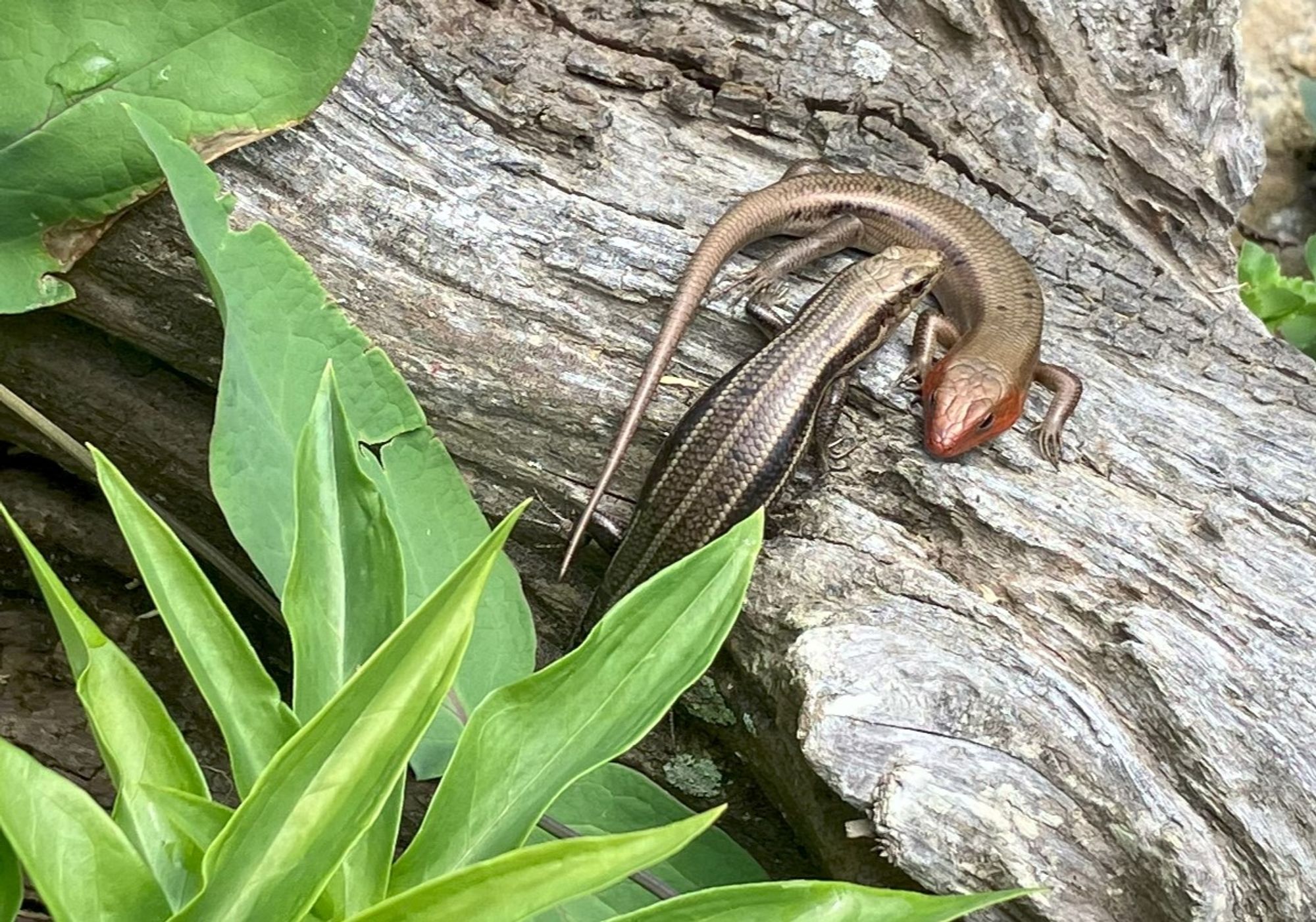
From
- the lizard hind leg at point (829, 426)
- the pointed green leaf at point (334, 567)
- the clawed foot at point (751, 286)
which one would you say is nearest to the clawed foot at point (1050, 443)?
the lizard hind leg at point (829, 426)

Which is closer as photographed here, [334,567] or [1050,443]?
[334,567]

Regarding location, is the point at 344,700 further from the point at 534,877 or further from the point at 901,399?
the point at 901,399

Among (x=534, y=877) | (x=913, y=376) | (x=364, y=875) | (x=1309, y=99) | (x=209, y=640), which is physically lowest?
(x=364, y=875)

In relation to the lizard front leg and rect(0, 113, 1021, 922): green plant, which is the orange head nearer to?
the lizard front leg

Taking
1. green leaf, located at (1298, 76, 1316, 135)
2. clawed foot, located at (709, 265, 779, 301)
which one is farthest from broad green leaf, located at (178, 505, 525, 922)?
green leaf, located at (1298, 76, 1316, 135)

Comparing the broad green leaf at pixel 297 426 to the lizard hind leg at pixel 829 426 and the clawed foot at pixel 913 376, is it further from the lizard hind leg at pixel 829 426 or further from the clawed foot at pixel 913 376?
the clawed foot at pixel 913 376

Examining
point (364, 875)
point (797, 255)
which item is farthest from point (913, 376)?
point (364, 875)
